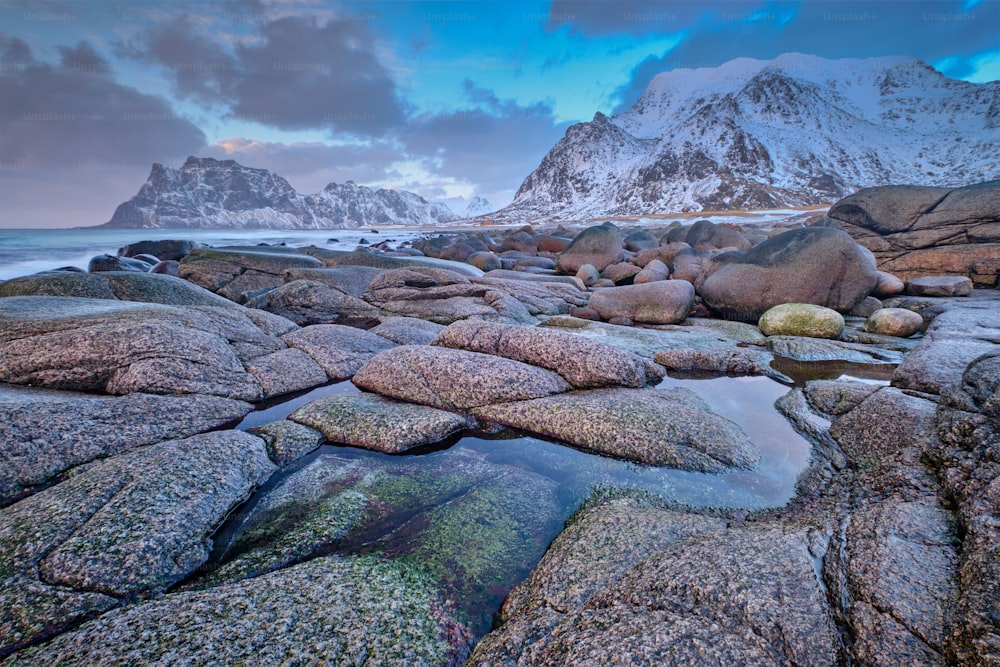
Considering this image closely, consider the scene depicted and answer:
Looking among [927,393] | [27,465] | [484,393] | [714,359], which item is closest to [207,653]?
[27,465]

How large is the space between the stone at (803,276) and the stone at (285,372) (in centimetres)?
994

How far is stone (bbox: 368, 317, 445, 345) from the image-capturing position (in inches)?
306

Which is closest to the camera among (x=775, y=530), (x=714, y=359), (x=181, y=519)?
(x=775, y=530)

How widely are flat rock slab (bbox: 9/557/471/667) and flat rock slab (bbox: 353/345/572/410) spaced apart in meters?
2.74

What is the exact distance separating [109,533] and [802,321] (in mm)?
11035

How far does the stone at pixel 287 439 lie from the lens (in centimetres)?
402

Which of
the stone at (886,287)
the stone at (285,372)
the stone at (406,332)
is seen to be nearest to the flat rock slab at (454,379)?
the stone at (285,372)

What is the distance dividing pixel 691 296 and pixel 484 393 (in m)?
7.72

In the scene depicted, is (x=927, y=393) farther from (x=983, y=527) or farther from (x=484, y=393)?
(x=484, y=393)

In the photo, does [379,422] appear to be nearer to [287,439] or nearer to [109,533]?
[287,439]

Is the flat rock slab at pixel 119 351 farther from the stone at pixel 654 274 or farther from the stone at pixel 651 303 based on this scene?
the stone at pixel 654 274

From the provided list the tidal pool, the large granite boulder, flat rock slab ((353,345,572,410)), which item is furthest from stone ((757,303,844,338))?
the large granite boulder

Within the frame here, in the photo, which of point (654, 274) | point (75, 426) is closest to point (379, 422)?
point (75, 426)

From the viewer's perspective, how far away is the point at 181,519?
9.55 ft
